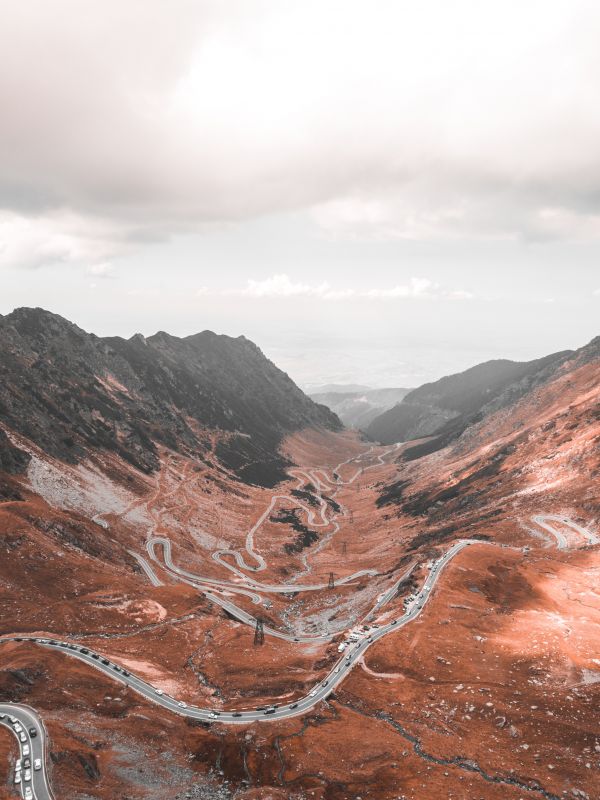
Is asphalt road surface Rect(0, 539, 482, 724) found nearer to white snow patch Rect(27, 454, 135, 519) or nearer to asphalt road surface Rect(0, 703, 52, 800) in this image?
asphalt road surface Rect(0, 703, 52, 800)

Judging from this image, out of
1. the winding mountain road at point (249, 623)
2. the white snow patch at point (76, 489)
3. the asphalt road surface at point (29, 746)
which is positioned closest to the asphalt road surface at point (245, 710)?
the winding mountain road at point (249, 623)

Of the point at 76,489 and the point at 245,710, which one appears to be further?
the point at 76,489

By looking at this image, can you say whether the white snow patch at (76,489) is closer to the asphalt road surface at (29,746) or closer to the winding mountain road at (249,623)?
the winding mountain road at (249,623)

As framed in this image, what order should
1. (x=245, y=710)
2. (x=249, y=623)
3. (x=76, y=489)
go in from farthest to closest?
(x=76, y=489)
(x=249, y=623)
(x=245, y=710)

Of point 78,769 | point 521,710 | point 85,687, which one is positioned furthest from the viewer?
point 85,687

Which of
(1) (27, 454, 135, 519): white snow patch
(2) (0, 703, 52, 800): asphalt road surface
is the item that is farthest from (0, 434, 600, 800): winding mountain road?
(1) (27, 454, 135, 519): white snow patch

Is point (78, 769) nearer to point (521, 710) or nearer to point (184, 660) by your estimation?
point (184, 660)

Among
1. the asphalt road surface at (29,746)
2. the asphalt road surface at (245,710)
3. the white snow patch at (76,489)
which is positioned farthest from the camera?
the white snow patch at (76,489)

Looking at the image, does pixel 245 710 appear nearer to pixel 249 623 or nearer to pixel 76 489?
pixel 249 623

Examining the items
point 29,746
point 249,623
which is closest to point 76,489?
point 249,623

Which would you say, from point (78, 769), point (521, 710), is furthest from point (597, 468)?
point (78, 769)

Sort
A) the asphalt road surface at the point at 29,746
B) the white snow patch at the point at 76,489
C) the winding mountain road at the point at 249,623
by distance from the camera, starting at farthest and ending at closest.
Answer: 1. the white snow patch at the point at 76,489
2. the winding mountain road at the point at 249,623
3. the asphalt road surface at the point at 29,746
